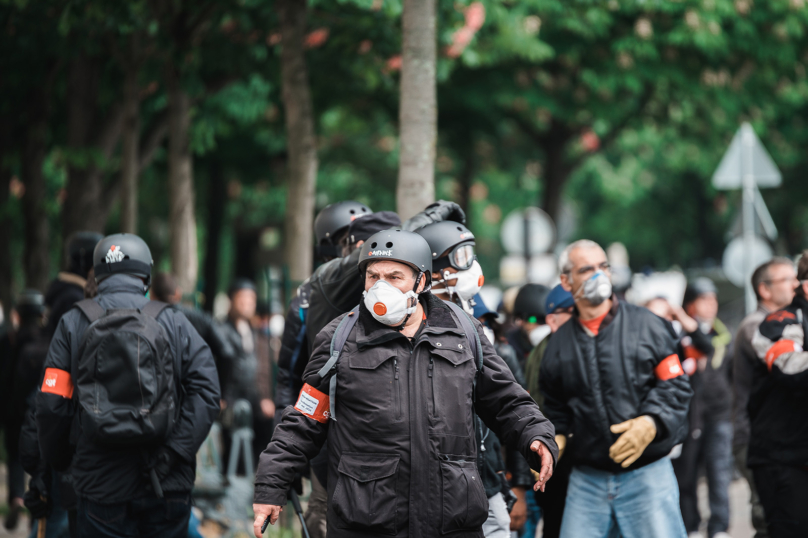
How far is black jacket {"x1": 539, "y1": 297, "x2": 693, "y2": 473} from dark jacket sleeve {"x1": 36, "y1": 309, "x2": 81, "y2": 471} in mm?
2357

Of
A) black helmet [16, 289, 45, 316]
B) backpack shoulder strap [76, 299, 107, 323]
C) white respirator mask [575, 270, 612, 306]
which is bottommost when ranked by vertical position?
backpack shoulder strap [76, 299, 107, 323]

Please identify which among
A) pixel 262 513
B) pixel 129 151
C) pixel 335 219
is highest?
pixel 129 151

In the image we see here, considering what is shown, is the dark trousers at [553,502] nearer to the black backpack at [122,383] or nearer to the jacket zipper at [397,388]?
the jacket zipper at [397,388]

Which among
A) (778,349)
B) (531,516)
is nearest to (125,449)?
(531,516)

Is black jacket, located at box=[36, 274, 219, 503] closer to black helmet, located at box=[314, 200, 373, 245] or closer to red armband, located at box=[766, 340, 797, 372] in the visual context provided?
black helmet, located at box=[314, 200, 373, 245]

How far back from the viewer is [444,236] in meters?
4.79

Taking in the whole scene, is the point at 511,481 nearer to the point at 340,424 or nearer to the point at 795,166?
the point at 340,424

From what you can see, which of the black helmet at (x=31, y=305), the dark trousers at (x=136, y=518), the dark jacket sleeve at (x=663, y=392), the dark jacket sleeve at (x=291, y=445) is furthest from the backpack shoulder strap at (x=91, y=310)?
the black helmet at (x=31, y=305)

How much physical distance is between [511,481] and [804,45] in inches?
419

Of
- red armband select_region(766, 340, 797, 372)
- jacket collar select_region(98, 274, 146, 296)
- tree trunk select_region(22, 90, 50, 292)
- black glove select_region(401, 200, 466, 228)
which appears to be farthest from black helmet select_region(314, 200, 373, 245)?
tree trunk select_region(22, 90, 50, 292)

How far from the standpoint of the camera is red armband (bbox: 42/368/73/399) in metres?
4.88

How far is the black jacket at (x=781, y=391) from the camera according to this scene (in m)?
4.99

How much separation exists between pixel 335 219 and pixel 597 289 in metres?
1.44

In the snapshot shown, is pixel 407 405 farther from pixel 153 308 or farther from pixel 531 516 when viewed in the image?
pixel 531 516
